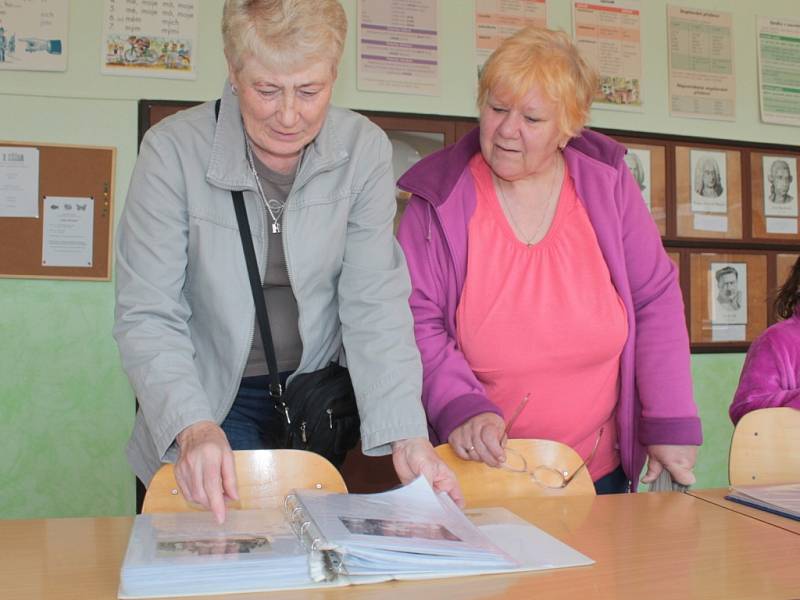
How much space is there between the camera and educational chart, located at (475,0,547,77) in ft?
9.84

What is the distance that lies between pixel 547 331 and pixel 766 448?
0.51 m

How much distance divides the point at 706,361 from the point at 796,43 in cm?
136

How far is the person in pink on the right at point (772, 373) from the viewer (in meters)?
1.95

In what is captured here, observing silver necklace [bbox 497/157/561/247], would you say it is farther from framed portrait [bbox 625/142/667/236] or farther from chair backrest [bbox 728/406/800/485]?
framed portrait [bbox 625/142/667/236]

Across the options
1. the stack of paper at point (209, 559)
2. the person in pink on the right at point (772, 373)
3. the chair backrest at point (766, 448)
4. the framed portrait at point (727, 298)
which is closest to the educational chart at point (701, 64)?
the framed portrait at point (727, 298)

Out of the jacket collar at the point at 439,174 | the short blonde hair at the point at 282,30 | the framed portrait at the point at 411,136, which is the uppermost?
the framed portrait at the point at 411,136

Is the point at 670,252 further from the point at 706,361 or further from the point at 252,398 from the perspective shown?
the point at 252,398

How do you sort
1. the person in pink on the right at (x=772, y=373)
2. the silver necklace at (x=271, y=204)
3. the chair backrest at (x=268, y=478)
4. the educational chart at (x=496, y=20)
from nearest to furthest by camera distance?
1. the chair backrest at (x=268, y=478)
2. the silver necklace at (x=271, y=204)
3. the person in pink on the right at (x=772, y=373)
4. the educational chart at (x=496, y=20)

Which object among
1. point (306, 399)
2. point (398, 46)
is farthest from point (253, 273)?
point (398, 46)

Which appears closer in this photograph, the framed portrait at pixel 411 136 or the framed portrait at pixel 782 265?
the framed portrait at pixel 411 136

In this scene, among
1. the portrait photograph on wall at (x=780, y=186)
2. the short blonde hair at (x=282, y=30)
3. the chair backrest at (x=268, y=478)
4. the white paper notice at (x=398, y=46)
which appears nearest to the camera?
the short blonde hair at (x=282, y=30)

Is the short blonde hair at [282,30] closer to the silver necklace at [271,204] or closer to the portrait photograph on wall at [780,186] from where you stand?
the silver necklace at [271,204]

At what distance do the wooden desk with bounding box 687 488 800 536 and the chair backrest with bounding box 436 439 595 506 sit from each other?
200 mm

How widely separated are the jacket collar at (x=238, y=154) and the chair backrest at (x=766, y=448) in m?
0.98
